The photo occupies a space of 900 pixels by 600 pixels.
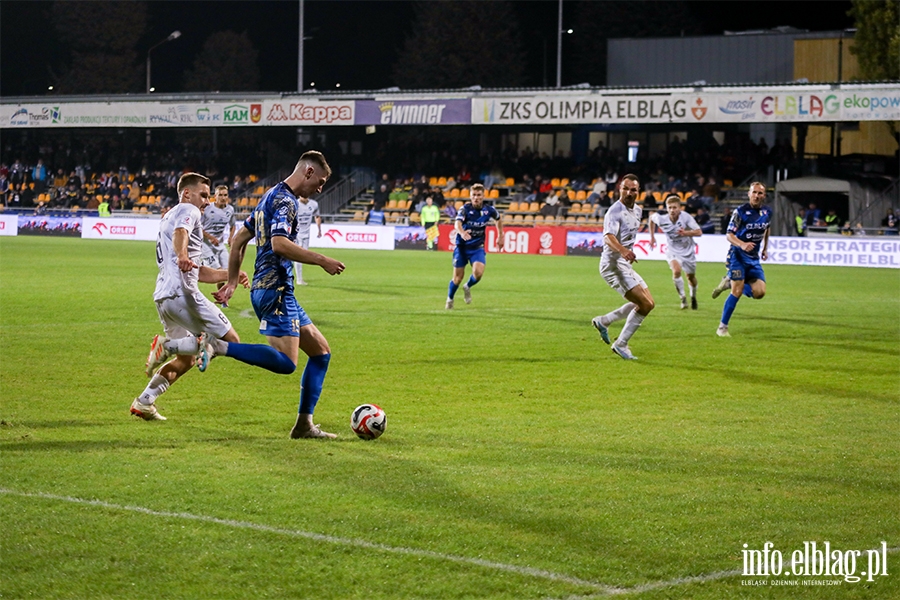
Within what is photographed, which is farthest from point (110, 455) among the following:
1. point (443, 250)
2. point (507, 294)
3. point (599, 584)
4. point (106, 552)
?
point (443, 250)

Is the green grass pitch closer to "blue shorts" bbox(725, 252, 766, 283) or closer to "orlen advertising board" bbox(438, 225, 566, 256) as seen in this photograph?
"blue shorts" bbox(725, 252, 766, 283)

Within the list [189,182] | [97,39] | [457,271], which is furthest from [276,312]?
[97,39]

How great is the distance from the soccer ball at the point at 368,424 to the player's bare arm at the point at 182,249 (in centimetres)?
180

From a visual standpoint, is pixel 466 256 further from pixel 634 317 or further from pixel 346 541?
pixel 346 541

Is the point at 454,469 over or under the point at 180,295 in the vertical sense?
under

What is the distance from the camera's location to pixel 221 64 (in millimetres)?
82250

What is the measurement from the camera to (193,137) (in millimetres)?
65938

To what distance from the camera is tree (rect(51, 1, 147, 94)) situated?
82.1 metres

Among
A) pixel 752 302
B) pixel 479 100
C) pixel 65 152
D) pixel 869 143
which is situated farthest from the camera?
pixel 65 152

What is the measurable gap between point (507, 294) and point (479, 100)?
84.7 ft

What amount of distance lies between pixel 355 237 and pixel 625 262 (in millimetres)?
29542

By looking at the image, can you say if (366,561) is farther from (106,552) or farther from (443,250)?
(443,250)

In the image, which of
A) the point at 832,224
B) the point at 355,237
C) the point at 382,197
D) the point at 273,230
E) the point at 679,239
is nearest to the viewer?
the point at 273,230

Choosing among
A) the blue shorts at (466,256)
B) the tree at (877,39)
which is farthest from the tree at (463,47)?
the blue shorts at (466,256)
